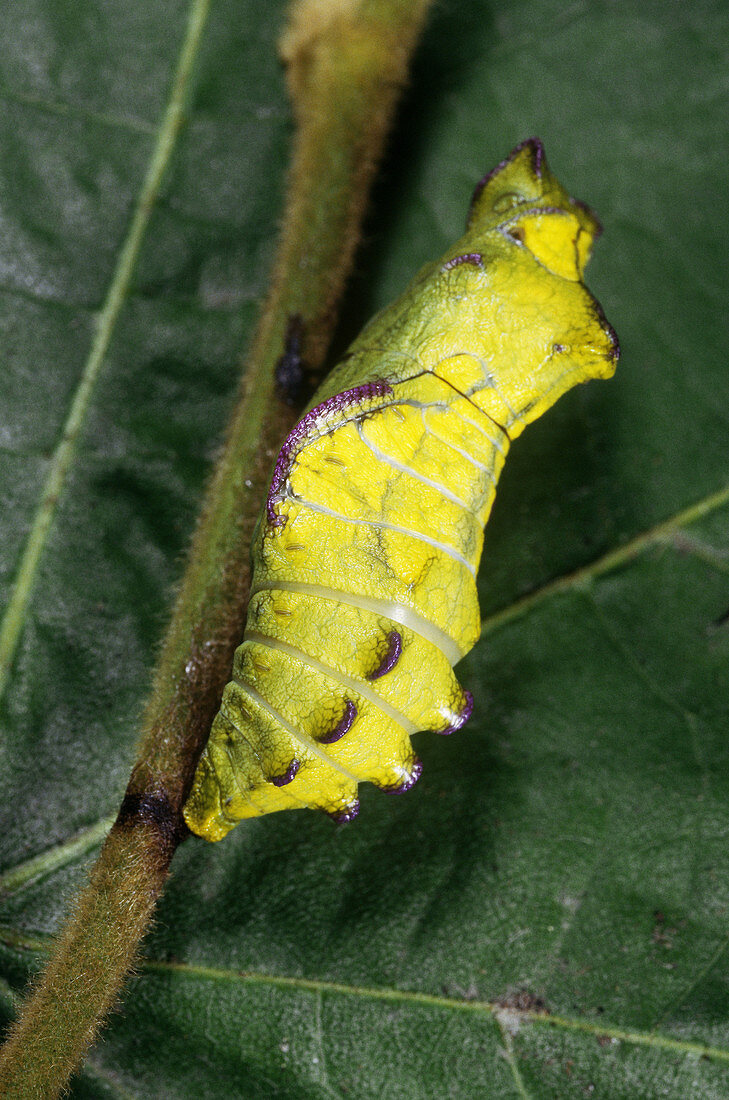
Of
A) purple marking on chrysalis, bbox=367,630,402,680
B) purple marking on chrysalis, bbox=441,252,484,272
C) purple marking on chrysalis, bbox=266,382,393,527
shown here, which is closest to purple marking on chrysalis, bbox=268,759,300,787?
purple marking on chrysalis, bbox=367,630,402,680

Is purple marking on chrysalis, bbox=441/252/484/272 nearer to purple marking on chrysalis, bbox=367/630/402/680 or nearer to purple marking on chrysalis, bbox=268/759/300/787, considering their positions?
purple marking on chrysalis, bbox=367/630/402/680

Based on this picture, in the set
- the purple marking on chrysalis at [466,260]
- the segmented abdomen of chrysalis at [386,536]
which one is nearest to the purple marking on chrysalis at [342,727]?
the segmented abdomen of chrysalis at [386,536]

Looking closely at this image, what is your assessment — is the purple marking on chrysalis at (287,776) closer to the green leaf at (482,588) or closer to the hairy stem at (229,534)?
the hairy stem at (229,534)

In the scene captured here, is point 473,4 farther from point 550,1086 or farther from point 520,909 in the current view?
point 550,1086

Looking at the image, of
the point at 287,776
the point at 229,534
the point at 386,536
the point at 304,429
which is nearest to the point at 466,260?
the point at 304,429

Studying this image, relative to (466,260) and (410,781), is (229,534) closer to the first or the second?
(410,781)

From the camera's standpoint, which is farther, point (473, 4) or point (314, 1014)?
point (473, 4)

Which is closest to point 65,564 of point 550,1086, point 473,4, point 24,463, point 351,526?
point 24,463

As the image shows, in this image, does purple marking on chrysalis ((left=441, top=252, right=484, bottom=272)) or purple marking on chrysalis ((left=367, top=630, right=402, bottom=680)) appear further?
purple marking on chrysalis ((left=441, top=252, right=484, bottom=272))
